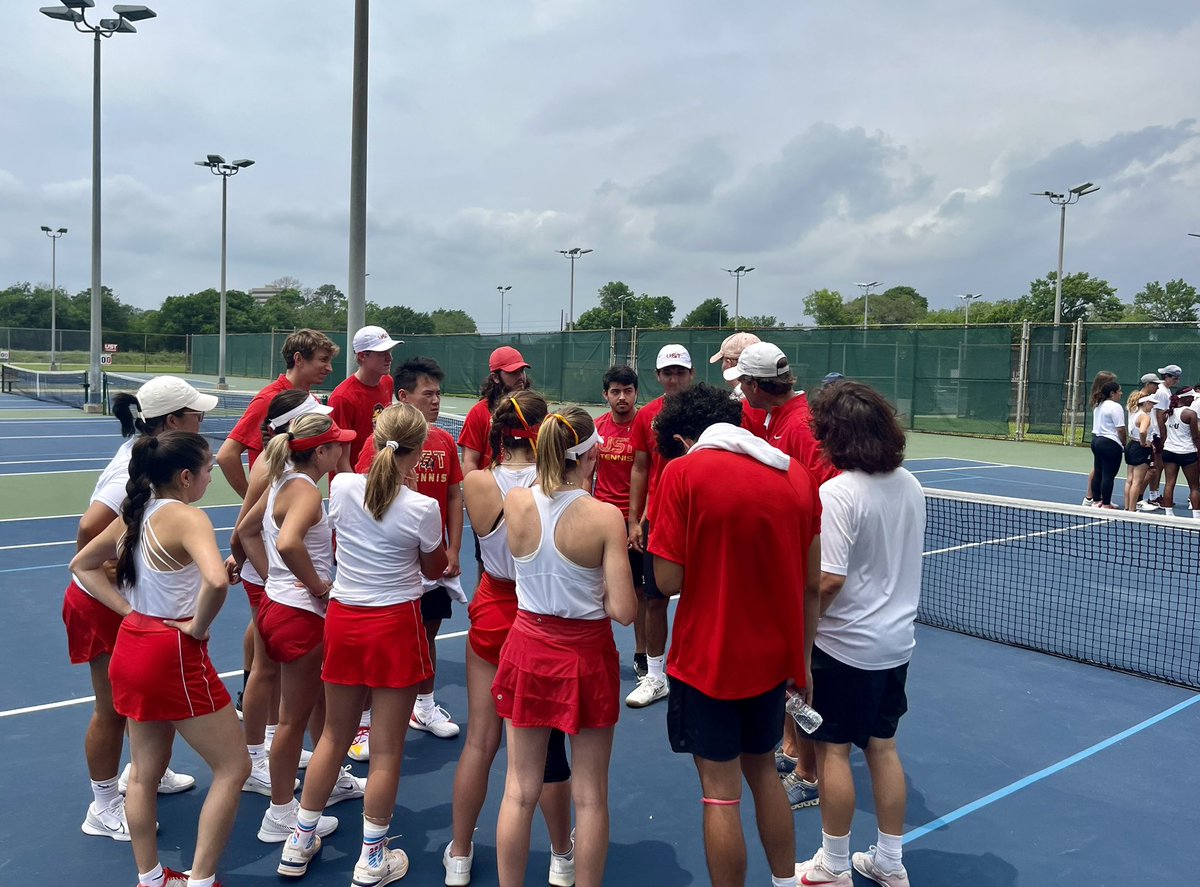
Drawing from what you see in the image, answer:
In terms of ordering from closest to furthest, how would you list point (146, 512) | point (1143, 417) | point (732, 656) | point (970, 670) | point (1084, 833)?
point (732, 656) → point (146, 512) → point (1084, 833) → point (970, 670) → point (1143, 417)

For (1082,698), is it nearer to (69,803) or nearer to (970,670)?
(970,670)

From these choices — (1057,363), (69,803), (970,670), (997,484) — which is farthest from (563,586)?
(1057,363)

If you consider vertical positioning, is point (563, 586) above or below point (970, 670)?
above

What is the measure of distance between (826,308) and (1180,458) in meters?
96.7

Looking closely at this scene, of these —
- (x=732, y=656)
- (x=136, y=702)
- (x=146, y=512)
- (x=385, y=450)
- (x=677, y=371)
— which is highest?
(x=677, y=371)

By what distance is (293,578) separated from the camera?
12.1 ft

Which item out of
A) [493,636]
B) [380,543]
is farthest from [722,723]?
[380,543]

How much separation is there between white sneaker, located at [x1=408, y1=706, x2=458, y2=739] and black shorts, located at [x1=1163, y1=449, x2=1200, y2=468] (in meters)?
10.3

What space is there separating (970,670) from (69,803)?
5005 mm

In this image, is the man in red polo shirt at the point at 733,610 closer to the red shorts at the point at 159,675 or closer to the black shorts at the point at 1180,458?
the red shorts at the point at 159,675

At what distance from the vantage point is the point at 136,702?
9.98ft

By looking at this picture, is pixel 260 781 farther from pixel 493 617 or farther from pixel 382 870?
pixel 493 617

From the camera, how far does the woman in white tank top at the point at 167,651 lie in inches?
120

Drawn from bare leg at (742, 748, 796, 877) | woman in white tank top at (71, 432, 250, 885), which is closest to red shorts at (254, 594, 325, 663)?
woman in white tank top at (71, 432, 250, 885)
